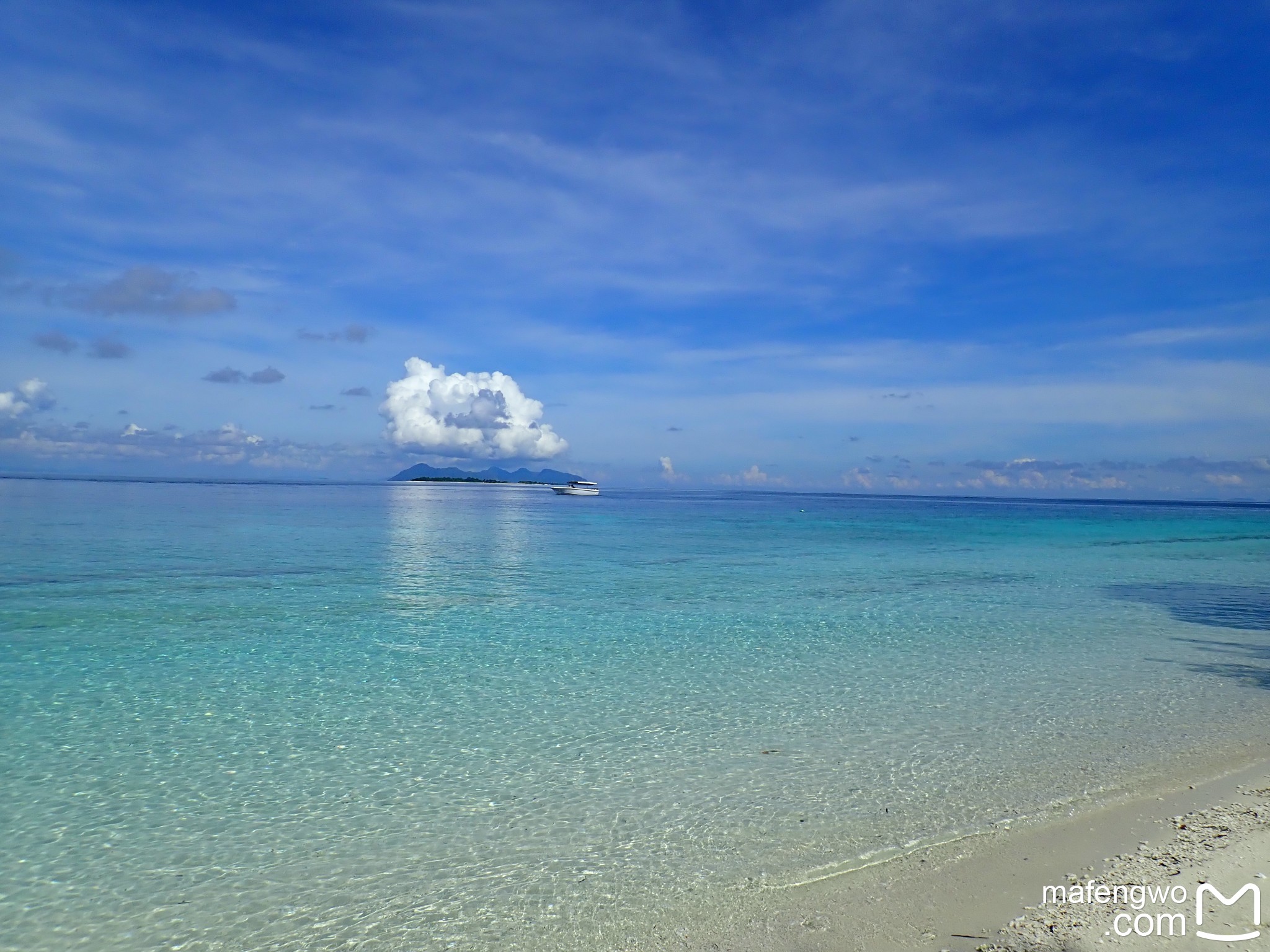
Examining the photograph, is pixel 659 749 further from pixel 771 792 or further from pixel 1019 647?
pixel 1019 647

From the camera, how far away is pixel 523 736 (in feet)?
30.2

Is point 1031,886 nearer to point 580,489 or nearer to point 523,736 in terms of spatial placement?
point 523,736

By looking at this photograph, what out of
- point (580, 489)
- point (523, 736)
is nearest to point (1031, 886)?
point (523, 736)

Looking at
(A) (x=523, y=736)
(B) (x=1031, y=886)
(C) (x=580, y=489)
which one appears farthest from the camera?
(C) (x=580, y=489)

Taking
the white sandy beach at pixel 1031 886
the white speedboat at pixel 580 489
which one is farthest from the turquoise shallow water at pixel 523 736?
the white speedboat at pixel 580 489

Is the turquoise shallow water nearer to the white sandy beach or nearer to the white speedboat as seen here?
the white sandy beach

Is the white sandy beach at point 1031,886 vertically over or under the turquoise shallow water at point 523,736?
over

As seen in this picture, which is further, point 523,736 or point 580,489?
point 580,489

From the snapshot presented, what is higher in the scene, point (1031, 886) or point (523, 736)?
point (1031, 886)

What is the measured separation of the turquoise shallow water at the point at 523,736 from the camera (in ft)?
18.7

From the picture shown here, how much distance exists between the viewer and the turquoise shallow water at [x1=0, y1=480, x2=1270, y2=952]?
225 inches

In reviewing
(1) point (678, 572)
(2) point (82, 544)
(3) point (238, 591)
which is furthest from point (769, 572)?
A: (2) point (82, 544)

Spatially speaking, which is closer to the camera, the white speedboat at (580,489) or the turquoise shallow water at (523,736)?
the turquoise shallow water at (523,736)

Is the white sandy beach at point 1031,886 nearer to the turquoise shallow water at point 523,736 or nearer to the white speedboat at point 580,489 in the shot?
the turquoise shallow water at point 523,736
